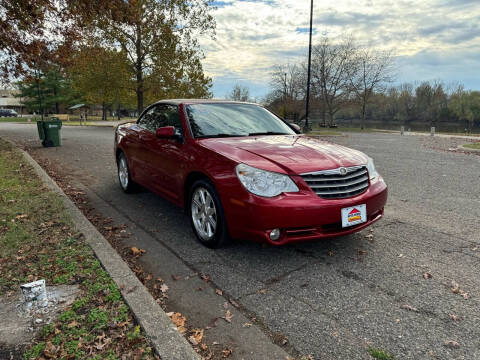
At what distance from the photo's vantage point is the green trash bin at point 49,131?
531 inches

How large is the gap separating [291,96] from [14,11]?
129 feet

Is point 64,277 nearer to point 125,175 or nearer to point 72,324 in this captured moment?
point 72,324

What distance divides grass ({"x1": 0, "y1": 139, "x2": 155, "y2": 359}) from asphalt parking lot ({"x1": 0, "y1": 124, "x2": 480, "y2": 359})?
505 millimetres

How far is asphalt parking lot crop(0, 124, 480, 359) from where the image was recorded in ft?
7.65

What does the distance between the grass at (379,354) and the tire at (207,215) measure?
172cm

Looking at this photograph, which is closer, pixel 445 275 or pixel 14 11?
pixel 445 275

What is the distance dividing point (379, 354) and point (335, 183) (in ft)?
5.09

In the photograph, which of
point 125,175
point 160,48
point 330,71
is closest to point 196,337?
point 125,175

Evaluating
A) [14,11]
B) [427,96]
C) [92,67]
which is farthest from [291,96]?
[427,96]

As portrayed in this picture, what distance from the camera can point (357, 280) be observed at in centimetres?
309

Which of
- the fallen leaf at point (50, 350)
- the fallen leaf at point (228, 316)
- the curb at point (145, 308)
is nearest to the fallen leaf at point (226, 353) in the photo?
the curb at point (145, 308)

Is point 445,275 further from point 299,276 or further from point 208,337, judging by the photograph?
point 208,337

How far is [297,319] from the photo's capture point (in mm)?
2549

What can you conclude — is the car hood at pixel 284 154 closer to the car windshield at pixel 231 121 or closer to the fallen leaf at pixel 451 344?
the car windshield at pixel 231 121
